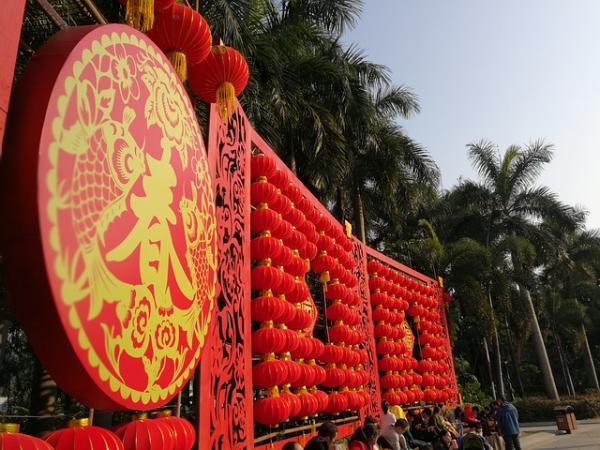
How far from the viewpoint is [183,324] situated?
119 inches

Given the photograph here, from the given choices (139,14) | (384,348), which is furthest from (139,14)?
Answer: (384,348)

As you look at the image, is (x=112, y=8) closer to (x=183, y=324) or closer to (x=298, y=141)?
(x=183, y=324)

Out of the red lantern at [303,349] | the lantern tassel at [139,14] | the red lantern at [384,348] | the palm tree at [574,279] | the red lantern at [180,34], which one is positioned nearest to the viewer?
the lantern tassel at [139,14]

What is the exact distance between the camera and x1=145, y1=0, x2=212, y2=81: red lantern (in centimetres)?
376

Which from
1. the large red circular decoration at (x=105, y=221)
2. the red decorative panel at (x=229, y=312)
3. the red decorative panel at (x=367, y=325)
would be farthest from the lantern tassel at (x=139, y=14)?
the red decorative panel at (x=367, y=325)

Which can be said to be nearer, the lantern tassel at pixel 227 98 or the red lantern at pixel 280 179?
the lantern tassel at pixel 227 98

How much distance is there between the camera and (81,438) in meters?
2.22

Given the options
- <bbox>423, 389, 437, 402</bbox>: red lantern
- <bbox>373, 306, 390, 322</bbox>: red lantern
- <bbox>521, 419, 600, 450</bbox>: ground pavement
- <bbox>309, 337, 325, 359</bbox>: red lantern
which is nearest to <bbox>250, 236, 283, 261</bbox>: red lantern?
<bbox>309, 337, 325, 359</bbox>: red lantern

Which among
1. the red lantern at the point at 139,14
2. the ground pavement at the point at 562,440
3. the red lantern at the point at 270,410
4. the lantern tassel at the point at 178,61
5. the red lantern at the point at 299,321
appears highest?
the lantern tassel at the point at 178,61

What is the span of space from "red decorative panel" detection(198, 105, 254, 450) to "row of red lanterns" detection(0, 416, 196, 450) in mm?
978

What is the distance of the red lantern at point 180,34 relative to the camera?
3.76m

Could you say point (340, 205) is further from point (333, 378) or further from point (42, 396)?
point (42, 396)

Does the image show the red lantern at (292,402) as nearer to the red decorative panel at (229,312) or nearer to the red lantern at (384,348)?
the red decorative panel at (229,312)

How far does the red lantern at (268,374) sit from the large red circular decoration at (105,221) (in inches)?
79.0
